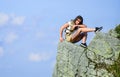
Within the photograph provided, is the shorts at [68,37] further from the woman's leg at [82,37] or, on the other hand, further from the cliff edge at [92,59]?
the woman's leg at [82,37]

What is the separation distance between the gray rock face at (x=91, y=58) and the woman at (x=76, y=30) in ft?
1.13

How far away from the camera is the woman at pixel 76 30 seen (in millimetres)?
17547

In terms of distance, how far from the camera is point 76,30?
18.1 metres

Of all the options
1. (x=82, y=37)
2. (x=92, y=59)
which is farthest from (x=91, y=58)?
(x=82, y=37)

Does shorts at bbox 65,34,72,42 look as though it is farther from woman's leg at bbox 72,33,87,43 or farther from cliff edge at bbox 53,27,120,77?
woman's leg at bbox 72,33,87,43

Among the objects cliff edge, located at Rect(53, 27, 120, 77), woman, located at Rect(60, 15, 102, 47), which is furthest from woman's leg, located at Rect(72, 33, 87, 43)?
cliff edge, located at Rect(53, 27, 120, 77)

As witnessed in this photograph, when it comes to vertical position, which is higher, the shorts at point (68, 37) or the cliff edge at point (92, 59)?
the shorts at point (68, 37)

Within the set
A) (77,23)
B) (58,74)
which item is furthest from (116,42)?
(58,74)

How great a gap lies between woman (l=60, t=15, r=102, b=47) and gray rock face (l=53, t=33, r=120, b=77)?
35 centimetres

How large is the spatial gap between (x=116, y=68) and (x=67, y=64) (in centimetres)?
244

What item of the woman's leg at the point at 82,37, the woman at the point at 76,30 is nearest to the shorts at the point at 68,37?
the woman at the point at 76,30

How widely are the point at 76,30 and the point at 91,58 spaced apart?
5.21 ft

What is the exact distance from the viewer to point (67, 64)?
18.0 m

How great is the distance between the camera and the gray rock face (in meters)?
17.6
